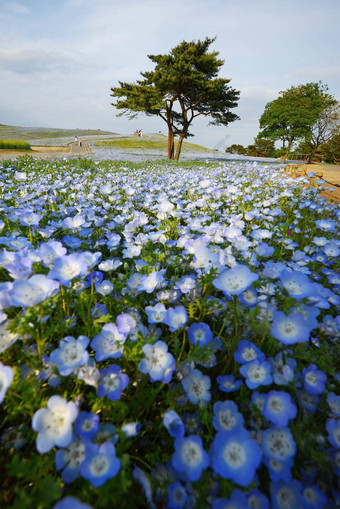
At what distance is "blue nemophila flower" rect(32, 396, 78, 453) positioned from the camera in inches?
30.8

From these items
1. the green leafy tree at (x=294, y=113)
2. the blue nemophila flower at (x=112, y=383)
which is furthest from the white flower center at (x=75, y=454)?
the green leafy tree at (x=294, y=113)

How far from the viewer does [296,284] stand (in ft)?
3.47

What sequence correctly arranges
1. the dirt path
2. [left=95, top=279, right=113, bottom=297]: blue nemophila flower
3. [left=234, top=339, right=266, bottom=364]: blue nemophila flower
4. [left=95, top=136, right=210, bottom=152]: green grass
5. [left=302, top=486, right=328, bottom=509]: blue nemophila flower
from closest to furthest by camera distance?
[left=302, top=486, right=328, bottom=509]: blue nemophila flower
[left=234, top=339, right=266, bottom=364]: blue nemophila flower
[left=95, top=279, right=113, bottom=297]: blue nemophila flower
the dirt path
[left=95, top=136, right=210, bottom=152]: green grass

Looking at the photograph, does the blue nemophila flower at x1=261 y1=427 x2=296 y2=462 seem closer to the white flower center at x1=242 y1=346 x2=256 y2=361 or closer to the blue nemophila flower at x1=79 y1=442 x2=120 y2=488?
the white flower center at x1=242 y1=346 x2=256 y2=361

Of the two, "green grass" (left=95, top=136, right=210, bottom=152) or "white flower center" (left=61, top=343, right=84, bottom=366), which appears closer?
"white flower center" (left=61, top=343, right=84, bottom=366)

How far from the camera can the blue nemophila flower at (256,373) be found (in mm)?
979

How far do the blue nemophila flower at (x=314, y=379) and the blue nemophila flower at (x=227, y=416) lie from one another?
1.02ft

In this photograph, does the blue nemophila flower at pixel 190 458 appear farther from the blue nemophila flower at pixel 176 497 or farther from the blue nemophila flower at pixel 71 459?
the blue nemophila flower at pixel 71 459

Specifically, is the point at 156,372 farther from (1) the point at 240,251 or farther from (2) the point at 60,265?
(1) the point at 240,251

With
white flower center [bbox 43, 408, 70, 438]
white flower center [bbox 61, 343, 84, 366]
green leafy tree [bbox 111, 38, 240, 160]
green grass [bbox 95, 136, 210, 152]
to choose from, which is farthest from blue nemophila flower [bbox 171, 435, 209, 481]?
green grass [bbox 95, 136, 210, 152]

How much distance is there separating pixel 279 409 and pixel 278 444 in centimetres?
10

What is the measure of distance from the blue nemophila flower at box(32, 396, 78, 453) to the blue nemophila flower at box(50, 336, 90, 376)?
116 millimetres

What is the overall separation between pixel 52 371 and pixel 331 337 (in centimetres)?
143

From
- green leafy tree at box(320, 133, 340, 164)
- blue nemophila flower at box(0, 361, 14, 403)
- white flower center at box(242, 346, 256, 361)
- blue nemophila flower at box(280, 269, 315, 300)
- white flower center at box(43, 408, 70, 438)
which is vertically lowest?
white flower center at box(43, 408, 70, 438)
